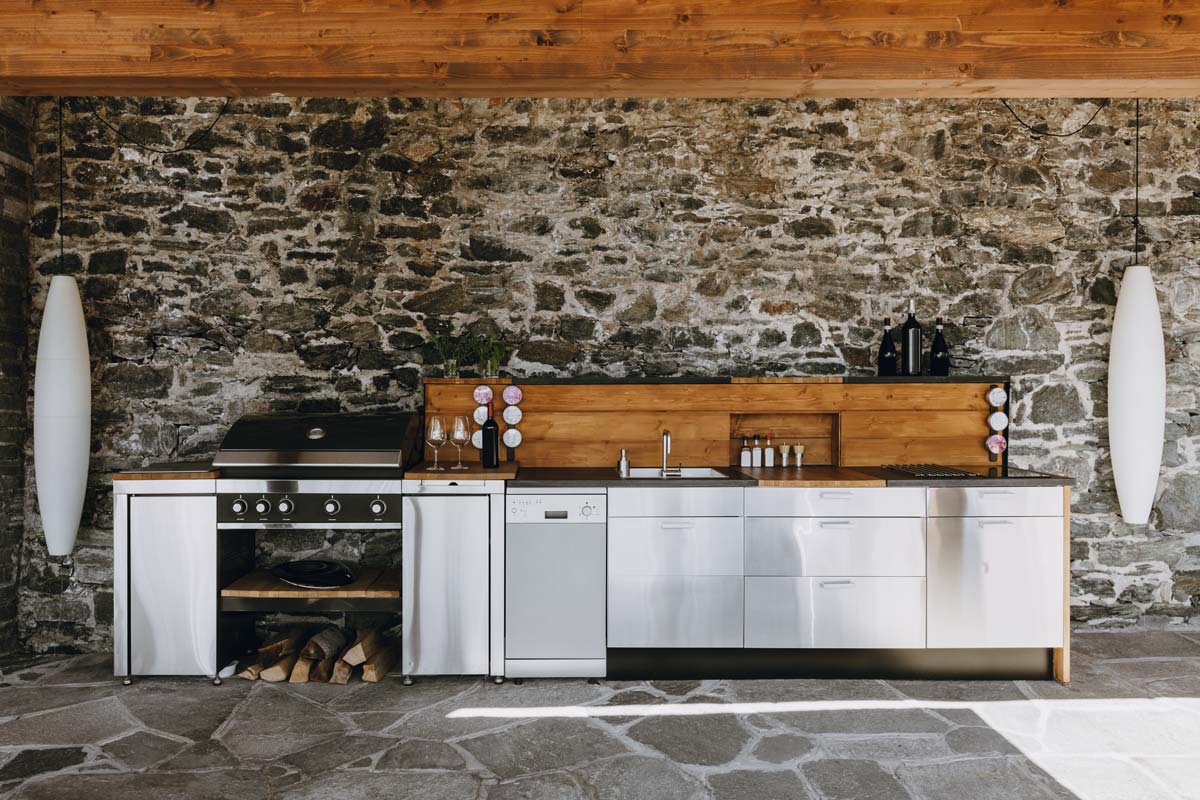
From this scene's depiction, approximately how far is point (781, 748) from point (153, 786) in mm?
2376

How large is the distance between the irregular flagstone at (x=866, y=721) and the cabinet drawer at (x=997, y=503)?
0.98 meters

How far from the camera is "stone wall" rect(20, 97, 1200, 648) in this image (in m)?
4.53

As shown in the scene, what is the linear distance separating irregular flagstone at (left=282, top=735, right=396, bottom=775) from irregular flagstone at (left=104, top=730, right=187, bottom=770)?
50 cm

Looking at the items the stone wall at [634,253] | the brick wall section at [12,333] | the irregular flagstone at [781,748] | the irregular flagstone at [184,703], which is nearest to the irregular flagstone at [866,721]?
the irregular flagstone at [781,748]

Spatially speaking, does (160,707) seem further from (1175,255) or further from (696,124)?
(1175,255)

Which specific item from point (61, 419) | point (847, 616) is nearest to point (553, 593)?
point (847, 616)

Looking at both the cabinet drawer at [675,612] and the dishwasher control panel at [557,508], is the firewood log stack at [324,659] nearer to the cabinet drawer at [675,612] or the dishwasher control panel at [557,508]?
the dishwasher control panel at [557,508]

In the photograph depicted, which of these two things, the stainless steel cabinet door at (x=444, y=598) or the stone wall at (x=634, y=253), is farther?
the stone wall at (x=634, y=253)

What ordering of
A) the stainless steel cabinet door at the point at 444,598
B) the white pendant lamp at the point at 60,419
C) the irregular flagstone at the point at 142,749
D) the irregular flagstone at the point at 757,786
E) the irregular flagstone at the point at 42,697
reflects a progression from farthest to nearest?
the white pendant lamp at the point at 60,419 → the stainless steel cabinet door at the point at 444,598 → the irregular flagstone at the point at 42,697 → the irregular flagstone at the point at 142,749 → the irregular flagstone at the point at 757,786

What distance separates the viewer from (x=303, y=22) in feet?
9.60

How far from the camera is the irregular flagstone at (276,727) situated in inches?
122

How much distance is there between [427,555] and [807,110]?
3420 mm

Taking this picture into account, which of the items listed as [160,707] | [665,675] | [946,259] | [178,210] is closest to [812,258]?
[946,259]

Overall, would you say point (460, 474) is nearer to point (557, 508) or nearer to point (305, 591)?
point (557, 508)
